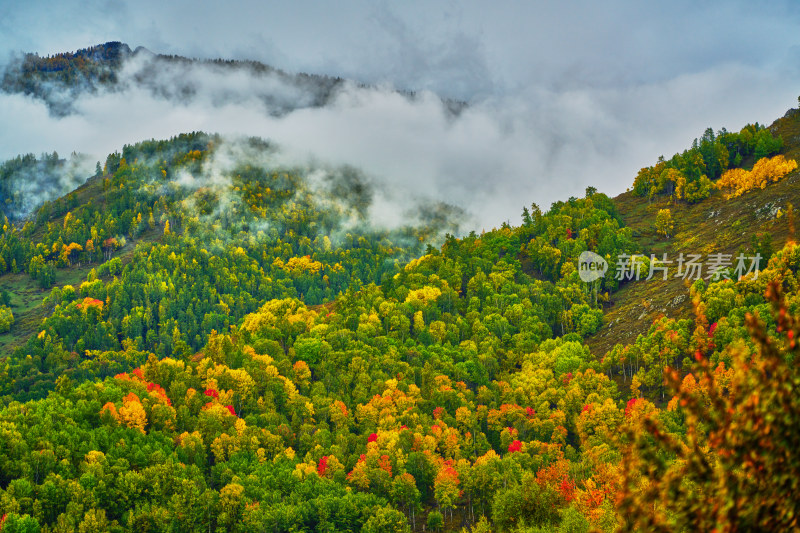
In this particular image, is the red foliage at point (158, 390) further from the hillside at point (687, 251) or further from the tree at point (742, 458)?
the tree at point (742, 458)

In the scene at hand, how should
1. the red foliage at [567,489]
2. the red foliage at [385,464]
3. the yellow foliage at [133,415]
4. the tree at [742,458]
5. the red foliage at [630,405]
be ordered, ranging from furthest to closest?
the yellow foliage at [133,415] < the red foliage at [385,464] < the red foliage at [630,405] < the red foliage at [567,489] < the tree at [742,458]

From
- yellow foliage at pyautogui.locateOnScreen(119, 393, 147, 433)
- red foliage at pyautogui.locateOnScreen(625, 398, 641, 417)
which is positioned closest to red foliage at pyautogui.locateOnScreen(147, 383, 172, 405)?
yellow foliage at pyautogui.locateOnScreen(119, 393, 147, 433)

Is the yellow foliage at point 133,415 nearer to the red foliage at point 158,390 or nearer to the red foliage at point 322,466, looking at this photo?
the red foliage at point 158,390

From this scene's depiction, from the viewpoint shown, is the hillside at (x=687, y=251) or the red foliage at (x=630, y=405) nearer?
the red foliage at (x=630, y=405)

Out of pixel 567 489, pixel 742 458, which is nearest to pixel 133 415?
pixel 567 489

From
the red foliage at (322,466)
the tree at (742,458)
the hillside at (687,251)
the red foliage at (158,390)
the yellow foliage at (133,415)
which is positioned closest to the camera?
the tree at (742,458)

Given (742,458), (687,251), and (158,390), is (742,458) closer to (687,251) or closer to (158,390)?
(158,390)

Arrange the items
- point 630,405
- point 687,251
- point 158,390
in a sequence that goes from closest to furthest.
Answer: point 630,405, point 158,390, point 687,251

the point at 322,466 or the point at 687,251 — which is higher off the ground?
the point at 687,251

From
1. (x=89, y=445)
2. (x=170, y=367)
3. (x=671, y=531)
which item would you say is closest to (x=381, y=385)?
(x=170, y=367)

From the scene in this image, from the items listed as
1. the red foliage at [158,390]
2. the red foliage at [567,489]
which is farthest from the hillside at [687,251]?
the red foliage at [158,390]

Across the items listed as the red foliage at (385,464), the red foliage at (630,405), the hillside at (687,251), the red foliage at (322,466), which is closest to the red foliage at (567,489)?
the red foliage at (630,405)

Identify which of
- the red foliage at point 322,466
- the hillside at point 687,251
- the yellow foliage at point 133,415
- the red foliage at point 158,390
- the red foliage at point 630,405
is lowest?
the red foliage at point 322,466

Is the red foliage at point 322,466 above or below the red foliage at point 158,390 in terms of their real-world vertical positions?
below
